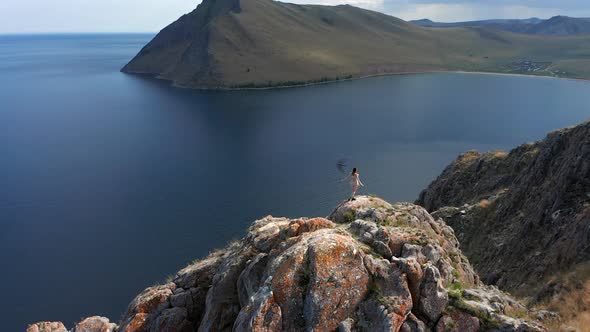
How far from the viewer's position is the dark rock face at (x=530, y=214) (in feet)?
91.6

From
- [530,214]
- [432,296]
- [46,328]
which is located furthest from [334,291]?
[530,214]

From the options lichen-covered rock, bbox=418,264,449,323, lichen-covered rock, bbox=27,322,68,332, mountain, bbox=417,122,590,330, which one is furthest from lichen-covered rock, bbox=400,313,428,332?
lichen-covered rock, bbox=27,322,68,332

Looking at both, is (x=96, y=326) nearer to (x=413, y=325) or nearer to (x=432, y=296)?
(x=413, y=325)

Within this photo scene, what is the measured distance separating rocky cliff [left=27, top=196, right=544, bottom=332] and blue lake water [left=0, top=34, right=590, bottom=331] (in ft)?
131

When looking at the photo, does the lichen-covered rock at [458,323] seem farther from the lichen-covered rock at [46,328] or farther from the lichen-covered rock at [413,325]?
the lichen-covered rock at [46,328]

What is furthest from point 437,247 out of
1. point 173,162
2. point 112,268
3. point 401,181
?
point 173,162

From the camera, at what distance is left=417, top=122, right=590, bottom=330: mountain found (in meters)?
23.2

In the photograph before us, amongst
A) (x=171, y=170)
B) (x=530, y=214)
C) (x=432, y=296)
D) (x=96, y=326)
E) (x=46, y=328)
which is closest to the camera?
(x=432, y=296)

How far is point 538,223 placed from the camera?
32.4 m

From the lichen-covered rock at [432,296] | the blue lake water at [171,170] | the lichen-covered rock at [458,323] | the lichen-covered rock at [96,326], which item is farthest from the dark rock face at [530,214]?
the blue lake water at [171,170]

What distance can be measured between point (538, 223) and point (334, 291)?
968 inches

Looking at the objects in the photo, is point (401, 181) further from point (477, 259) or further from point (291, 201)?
point (477, 259)

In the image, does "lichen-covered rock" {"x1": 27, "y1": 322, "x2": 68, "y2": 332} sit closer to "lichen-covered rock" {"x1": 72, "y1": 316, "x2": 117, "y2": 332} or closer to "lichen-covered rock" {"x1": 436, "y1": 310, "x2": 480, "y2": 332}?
"lichen-covered rock" {"x1": 72, "y1": 316, "x2": 117, "y2": 332}

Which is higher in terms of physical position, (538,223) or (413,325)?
(413,325)
